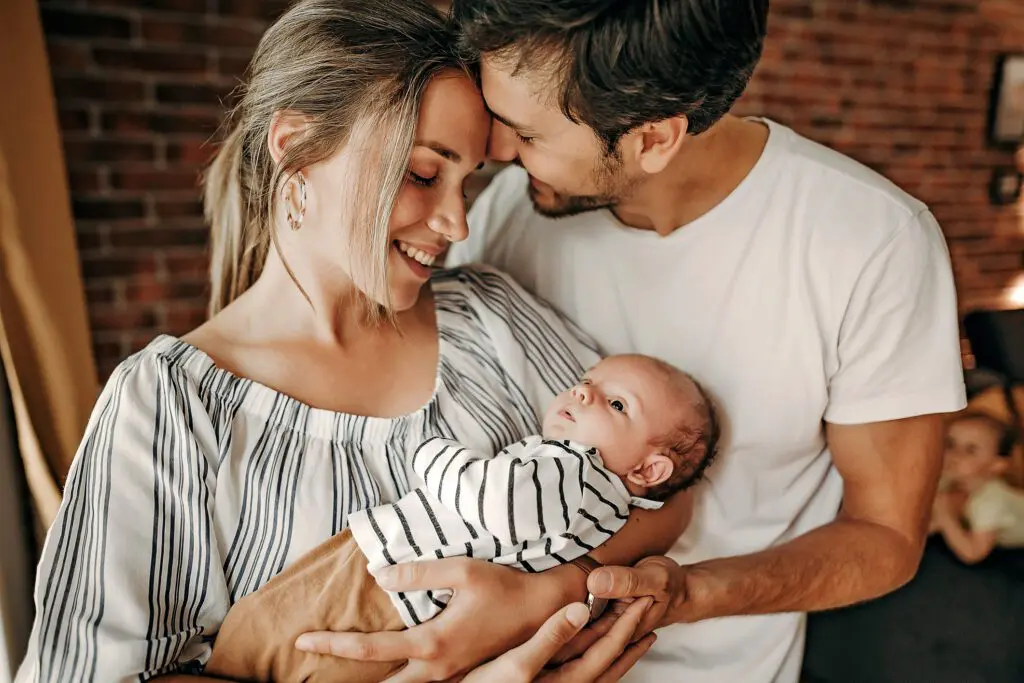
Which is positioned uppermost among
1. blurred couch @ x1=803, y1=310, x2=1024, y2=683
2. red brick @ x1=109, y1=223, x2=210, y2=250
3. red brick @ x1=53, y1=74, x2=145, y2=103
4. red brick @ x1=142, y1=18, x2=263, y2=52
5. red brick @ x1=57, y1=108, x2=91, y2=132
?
red brick @ x1=142, y1=18, x2=263, y2=52

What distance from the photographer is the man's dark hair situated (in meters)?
1.12

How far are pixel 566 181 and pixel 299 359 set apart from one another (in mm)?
537

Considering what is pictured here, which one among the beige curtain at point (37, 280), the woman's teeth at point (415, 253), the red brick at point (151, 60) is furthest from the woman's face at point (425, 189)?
the red brick at point (151, 60)

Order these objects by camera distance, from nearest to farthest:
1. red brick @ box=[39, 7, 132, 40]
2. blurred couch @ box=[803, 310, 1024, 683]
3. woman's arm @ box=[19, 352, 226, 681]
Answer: woman's arm @ box=[19, 352, 226, 681] < blurred couch @ box=[803, 310, 1024, 683] < red brick @ box=[39, 7, 132, 40]

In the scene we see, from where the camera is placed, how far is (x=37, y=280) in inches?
64.6

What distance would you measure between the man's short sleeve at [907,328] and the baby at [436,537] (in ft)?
1.33

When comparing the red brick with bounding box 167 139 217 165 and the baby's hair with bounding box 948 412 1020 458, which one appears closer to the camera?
the red brick with bounding box 167 139 217 165

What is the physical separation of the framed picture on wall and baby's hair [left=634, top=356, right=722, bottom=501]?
157 inches

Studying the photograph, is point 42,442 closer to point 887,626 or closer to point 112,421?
point 112,421

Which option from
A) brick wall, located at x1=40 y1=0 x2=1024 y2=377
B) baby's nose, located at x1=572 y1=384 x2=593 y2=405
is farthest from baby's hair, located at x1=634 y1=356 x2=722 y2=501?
brick wall, located at x1=40 y1=0 x2=1024 y2=377

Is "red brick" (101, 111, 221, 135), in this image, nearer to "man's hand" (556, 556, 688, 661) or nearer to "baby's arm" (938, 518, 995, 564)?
"man's hand" (556, 556, 688, 661)

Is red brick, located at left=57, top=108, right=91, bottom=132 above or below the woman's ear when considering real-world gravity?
below

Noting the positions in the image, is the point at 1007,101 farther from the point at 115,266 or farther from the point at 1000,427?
the point at 115,266

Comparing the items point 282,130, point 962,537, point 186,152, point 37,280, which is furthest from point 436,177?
point 962,537
